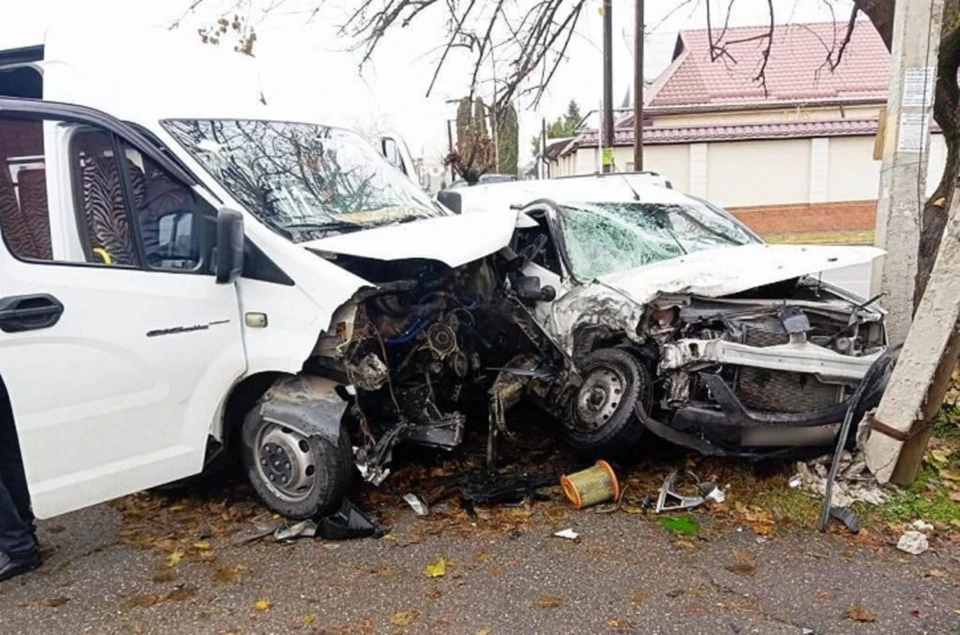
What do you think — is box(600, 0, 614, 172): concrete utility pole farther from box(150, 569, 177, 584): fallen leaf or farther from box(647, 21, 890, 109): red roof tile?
box(150, 569, 177, 584): fallen leaf

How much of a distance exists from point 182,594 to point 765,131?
23.3 meters

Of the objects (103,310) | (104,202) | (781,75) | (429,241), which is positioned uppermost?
(781,75)

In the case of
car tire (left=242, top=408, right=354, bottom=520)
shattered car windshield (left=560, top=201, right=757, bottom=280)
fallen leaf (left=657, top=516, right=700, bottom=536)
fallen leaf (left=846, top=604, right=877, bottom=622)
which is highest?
shattered car windshield (left=560, top=201, right=757, bottom=280)

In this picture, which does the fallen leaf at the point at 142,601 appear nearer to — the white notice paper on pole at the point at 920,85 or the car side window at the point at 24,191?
the car side window at the point at 24,191

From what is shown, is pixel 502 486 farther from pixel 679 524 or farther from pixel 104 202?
pixel 104 202

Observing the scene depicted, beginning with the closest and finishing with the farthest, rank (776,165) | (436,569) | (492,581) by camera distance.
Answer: (492,581) < (436,569) < (776,165)

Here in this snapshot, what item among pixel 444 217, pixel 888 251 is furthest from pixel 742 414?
pixel 444 217

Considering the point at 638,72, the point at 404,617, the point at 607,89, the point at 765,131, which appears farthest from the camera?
the point at 765,131

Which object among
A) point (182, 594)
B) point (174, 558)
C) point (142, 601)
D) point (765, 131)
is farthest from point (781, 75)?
point (142, 601)

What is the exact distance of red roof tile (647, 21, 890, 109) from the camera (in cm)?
2741

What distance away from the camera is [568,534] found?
4113 millimetres

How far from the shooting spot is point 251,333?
13.3 ft

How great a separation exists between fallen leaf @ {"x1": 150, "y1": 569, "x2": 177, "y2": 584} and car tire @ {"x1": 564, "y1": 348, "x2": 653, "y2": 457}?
234 centimetres

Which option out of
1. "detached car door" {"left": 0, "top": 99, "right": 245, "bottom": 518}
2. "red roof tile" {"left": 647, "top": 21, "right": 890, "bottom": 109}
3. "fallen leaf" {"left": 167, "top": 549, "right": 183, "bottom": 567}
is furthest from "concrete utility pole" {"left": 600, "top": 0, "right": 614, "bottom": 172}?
"fallen leaf" {"left": 167, "top": 549, "right": 183, "bottom": 567}
